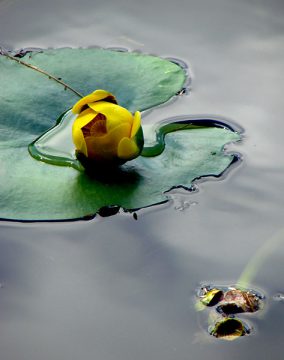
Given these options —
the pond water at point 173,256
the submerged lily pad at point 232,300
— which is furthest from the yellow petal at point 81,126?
the submerged lily pad at point 232,300

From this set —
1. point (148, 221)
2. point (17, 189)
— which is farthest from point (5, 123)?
Result: point (148, 221)

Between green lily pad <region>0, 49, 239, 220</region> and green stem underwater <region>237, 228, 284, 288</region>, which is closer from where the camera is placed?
green stem underwater <region>237, 228, 284, 288</region>

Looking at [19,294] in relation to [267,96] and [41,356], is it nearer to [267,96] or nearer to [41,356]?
[41,356]

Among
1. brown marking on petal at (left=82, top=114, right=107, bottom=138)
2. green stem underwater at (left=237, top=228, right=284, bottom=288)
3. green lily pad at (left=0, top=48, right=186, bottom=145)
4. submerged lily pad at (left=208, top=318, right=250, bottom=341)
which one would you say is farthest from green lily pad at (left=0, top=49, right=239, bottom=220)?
submerged lily pad at (left=208, top=318, right=250, bottom=341)

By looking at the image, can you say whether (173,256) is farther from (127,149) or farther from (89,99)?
(89,99)

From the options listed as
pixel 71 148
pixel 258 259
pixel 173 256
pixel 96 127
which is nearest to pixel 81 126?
pixel 96 127

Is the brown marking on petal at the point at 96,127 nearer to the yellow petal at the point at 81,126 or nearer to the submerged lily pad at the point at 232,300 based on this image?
the yellow petal at the point at 81,126

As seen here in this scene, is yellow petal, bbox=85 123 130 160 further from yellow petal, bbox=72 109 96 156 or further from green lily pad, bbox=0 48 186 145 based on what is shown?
green lily pad, bbox=0 48 186 145
